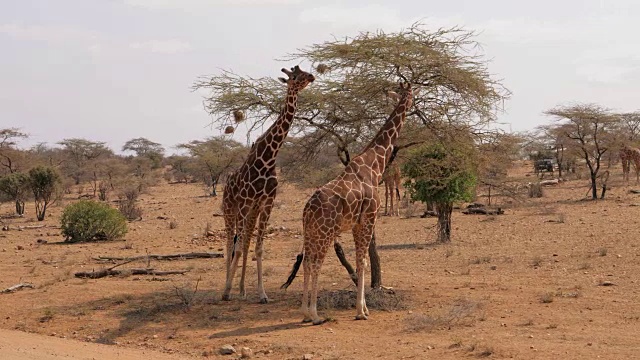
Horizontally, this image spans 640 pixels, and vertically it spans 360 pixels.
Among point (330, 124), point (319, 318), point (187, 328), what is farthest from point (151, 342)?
point (330, 124)

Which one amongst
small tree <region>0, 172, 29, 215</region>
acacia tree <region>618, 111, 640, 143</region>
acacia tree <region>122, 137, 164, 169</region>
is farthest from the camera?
acacia tree <region>122, 137, 164, 169</region>

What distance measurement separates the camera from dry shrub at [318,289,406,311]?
1141 cm

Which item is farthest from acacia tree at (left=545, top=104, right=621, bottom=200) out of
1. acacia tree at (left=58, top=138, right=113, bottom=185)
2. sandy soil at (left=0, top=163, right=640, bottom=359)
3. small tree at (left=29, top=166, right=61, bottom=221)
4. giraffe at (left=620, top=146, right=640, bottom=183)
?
acacia tree at (left=58, top=138, right=113, bottom=185)

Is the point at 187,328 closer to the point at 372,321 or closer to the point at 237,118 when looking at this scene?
the point at 372,321

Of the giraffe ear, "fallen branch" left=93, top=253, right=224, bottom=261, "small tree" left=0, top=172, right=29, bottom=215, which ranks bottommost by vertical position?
"fallen branch" left=93, top=253, right=224, bottom=261

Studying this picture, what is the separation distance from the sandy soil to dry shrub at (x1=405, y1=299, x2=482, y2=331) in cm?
2

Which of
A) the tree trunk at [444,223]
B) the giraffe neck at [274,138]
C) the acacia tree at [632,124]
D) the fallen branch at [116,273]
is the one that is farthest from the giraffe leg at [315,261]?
the acacia tree at [632,124]

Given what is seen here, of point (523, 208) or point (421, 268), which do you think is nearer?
point (421, 268)

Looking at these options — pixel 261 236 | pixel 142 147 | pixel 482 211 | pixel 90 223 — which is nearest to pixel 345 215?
pixel 261 236

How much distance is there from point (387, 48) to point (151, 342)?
5823mm

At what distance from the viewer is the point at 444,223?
19328 millimetres

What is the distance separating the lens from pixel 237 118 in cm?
1297

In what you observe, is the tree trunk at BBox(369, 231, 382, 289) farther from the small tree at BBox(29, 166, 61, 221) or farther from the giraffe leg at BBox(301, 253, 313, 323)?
the small tree at BBox(29, 166, 61, 221)

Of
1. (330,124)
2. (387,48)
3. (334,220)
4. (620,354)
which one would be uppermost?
(387,48)
